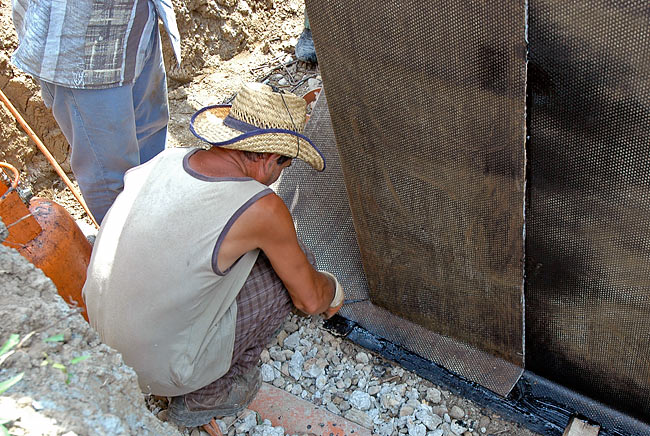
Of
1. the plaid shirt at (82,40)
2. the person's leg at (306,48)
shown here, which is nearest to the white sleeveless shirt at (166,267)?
the plaid shirt at (82,40)

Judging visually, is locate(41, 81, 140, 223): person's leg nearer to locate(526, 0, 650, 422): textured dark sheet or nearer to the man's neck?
the man's neck

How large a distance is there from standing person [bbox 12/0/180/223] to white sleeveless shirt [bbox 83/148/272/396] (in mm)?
628

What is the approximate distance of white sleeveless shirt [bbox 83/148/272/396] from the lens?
186 cm

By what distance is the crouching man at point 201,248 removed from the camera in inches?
73.5

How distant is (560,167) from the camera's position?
1.73 m

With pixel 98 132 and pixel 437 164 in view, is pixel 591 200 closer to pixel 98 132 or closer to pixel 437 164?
pixel 437 164

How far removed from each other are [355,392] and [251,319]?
60 cm

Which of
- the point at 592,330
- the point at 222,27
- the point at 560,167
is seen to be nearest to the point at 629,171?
the point at 560,167

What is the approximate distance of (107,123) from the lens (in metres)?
2.58

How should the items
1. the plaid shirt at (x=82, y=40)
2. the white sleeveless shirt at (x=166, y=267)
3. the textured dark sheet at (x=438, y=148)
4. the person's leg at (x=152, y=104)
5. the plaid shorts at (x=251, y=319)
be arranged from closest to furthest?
1. the textured dark sheet at (x=438, y=148)
2. the white sleeveless shirt at (x=166, y=267)
3. the plaid shorts at (x=251, y=319)
4. the plaid shirt at (x=82, y=40)
5. the person's leg at (x=152, y=104)

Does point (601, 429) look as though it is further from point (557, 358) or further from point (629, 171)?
point (629, 171)

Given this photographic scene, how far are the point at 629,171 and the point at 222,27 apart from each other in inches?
142

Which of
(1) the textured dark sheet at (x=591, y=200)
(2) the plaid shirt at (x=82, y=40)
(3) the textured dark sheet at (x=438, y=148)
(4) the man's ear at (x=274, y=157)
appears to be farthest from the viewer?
(2) the plaid shirt at (x=82, y=40)

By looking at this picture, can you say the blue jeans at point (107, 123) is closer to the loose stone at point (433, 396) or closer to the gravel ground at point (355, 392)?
the gravel ground at point (355, 392)
